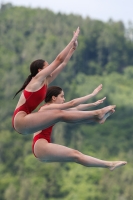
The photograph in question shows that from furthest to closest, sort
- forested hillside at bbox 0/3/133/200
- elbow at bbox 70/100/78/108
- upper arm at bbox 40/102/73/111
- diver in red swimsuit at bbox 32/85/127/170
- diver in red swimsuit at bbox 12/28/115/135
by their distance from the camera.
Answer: forested hillside at bbox 0/3/133/200
diver in red swimsuit at bbox 32/85/127/170
elbow at bbox 70/100/78/108
upper arm at bbox 40/102/73/111
diver in red swimsuit at bbox 12/28/115/135

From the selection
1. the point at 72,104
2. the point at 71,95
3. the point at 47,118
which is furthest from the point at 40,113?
the point at 71,95

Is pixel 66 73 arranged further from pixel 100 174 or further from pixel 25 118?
pixel 25 118

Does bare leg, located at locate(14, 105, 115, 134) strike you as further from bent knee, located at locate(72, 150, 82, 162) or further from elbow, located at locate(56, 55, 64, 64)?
elbow, located at locate(56, 55, 64, 64)

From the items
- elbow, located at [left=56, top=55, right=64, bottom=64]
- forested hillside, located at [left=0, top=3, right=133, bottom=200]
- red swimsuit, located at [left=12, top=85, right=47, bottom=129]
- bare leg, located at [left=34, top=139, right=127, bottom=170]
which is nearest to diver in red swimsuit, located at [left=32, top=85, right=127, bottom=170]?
bare leg, located at [left=34, top=139, right=127, bottom=170]

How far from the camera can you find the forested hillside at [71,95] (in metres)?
106

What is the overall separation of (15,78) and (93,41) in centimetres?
3053

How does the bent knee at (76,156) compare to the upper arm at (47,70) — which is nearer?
the upper arm at (47,70)

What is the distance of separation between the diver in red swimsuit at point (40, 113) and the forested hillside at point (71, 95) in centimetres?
8215

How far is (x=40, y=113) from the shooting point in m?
15.6

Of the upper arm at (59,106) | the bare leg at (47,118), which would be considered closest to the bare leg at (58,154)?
the bare leg at (47,118)

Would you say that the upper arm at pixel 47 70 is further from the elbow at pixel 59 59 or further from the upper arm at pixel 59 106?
the upper arm at pixel 59 106

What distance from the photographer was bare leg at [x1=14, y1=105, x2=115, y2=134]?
1552 cm

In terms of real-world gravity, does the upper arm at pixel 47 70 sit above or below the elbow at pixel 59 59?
below

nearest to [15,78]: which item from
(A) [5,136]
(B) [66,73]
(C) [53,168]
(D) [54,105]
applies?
(B) [66,73]
